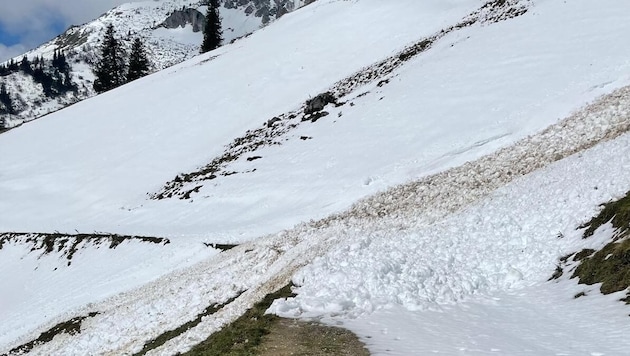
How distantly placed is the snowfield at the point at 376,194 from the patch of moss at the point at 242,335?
0.72 metres


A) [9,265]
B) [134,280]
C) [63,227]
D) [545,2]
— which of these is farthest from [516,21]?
[9,265]

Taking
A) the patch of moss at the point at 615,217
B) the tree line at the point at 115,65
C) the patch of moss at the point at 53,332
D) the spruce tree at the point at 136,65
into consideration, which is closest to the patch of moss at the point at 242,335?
the patch of moss at the point at 615,217

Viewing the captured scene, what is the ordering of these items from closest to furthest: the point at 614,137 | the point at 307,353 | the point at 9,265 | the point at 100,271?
the point at 307,353, the point at 614,137, the point at 100,271, the point at 9,265

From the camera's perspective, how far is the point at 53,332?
2312 centimetres

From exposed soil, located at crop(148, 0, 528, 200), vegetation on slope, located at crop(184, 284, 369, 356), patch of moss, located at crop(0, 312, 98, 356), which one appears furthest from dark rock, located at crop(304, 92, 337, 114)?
vegetation on slope, located at crop(184, 284, 369, 356)

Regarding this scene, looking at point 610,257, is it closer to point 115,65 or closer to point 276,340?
point 276,340

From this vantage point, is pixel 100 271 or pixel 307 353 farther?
pixel 100 271

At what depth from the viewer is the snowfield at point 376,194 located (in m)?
13.7

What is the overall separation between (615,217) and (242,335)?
34.0ft

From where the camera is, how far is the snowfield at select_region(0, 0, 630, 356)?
13734mm

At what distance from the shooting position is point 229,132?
1818 inches

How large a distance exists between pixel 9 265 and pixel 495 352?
39.3 m

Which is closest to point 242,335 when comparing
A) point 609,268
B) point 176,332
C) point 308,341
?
point 308,341

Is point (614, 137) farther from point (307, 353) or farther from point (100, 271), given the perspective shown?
point (100, 271)
